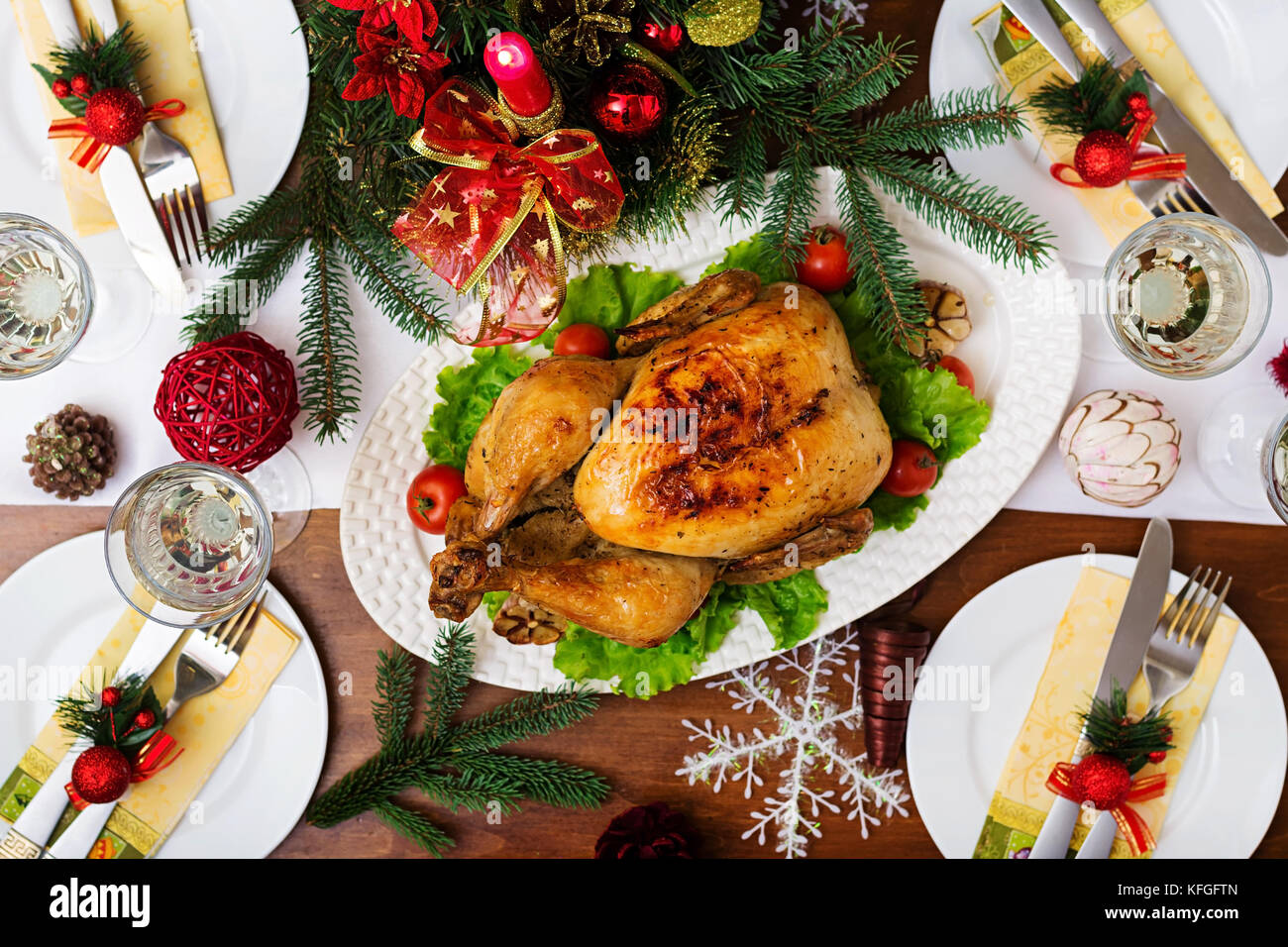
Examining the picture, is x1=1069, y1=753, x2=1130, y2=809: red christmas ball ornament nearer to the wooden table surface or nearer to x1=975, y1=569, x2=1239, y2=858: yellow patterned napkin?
x1=975, y1=569, x2=1239, y2=858: yellow patterned napkin

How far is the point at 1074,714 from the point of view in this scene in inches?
61.2

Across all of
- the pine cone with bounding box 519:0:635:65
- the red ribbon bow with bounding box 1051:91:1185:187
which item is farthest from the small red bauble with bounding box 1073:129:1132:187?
the pine cone with bounding box 519:0:635:65

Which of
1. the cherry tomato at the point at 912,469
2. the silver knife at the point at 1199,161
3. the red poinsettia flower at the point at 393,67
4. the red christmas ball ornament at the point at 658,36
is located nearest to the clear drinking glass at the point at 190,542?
the red poinsettia flower at the point at 393,67

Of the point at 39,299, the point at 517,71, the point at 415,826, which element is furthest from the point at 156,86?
the point at 415,826

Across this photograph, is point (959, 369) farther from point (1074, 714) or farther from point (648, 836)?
point (648, 836)

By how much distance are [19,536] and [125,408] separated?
1.05 ft

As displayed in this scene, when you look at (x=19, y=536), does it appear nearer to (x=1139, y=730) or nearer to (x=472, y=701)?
(x=472, y=701)

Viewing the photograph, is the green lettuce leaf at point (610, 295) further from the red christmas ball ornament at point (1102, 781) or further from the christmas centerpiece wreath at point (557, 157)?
the red christmas ball ornament at point (1102, 781)

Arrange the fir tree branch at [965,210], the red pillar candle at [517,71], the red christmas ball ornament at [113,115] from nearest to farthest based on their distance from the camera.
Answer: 1. the red pillar candle at [517,71]
2. the fir tree branch at [965,210]
3. the red christmas ball ornament at [113,115]

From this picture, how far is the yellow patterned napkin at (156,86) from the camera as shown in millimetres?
1516

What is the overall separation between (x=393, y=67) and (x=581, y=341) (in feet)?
1.71

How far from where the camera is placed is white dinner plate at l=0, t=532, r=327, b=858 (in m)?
1.59

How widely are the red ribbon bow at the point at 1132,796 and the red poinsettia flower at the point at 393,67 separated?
1.54m

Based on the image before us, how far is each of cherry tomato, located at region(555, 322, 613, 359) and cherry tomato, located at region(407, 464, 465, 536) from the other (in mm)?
290
